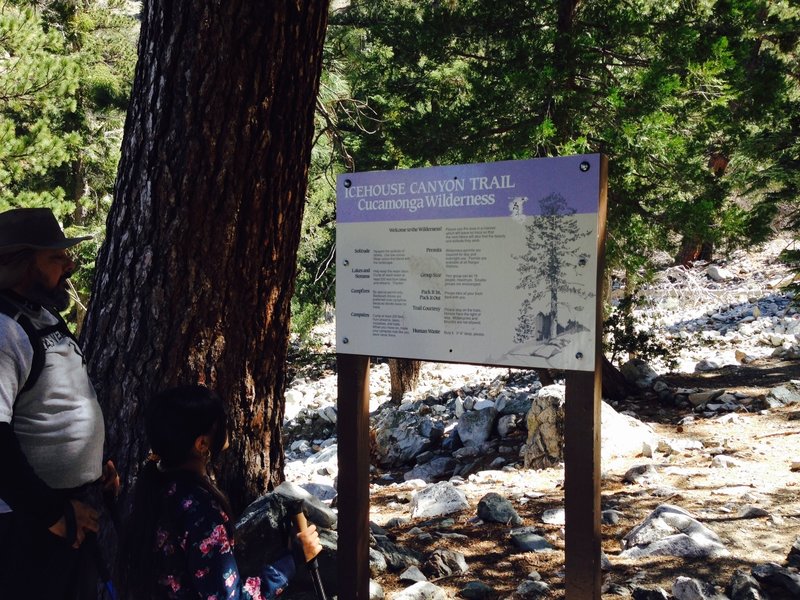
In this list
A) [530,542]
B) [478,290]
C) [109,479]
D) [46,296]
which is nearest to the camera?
[46,296]

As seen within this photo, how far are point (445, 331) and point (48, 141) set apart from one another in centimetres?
1106

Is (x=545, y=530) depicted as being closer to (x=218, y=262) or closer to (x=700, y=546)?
(x=700, y=546)

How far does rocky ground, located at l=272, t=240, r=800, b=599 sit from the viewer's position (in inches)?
167

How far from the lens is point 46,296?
280 cm

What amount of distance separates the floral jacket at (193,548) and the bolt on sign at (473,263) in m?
1.37

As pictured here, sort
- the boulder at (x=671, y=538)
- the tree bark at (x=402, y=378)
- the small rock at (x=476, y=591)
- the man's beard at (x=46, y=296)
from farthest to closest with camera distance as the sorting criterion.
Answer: the tree bark at (x=402, y=378) → the boulder at (x=671, y=538) → the small rock at (x=476, y=591) → the man's beard at (x=46, y=296)

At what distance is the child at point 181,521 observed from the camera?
7.83 ft

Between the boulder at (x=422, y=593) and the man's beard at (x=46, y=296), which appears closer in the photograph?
the man's beard at (x=46, y=296)

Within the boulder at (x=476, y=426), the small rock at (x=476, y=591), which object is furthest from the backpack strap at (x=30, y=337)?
the boulder at (x=476, y=426)

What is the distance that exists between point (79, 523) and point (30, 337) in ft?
2.19

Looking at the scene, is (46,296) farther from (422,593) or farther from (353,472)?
(422,593)

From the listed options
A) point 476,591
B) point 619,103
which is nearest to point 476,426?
point 619,103

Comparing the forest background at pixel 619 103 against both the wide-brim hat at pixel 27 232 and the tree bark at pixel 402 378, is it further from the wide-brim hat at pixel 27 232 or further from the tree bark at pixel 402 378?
the wide-brim hat at pixel 27 232

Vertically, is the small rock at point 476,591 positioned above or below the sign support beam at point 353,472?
below
